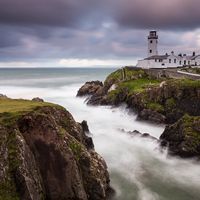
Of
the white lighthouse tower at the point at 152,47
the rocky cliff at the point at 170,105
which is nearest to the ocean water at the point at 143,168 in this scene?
the rocky cliff at the point at 170,105

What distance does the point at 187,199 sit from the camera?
977 inches

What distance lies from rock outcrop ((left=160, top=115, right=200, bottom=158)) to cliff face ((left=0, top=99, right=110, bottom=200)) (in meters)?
11.4

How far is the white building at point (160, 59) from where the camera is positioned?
9131cm

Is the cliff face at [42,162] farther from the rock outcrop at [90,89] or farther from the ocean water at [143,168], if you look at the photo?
the rock outcrop at [90,89]

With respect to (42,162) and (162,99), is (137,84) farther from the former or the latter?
(42,162)

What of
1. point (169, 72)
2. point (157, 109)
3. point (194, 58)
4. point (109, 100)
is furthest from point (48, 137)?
point (194, 58)

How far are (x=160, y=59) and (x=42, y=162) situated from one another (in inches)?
2896

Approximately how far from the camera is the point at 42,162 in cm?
2230

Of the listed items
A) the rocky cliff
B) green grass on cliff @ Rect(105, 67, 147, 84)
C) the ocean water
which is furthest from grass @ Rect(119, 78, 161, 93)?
the ocean water

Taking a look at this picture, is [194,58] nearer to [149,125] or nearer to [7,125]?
[149,125]

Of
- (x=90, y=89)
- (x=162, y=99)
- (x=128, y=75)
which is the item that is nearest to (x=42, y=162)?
(x=162, y=99)

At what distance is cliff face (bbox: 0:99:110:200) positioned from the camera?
19.9m


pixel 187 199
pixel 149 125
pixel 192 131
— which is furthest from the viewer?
pixel 149 125

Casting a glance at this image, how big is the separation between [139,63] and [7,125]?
75.7 m
